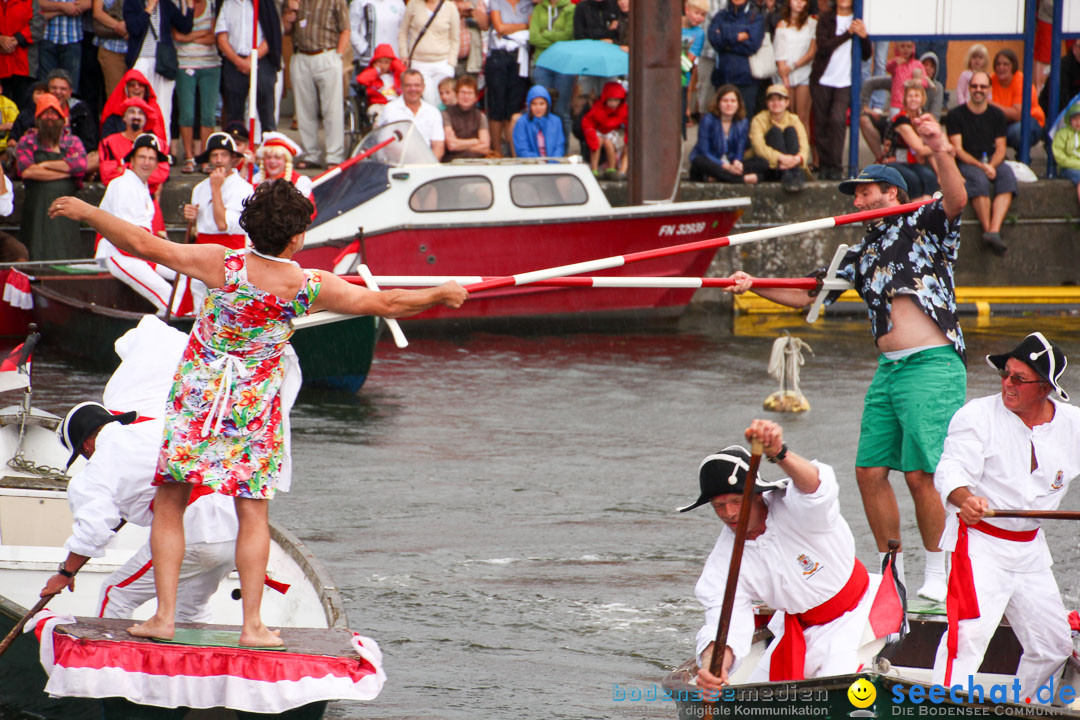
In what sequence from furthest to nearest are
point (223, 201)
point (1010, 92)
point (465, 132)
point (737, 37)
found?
point (1010, 92), point (737, 37), point (465, 132), point (223, 201)

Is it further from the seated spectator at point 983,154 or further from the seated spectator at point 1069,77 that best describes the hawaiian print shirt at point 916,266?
the seated spectator at point 1069,77

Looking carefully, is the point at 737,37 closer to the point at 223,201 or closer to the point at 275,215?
the point at 223,201

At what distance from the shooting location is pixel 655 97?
1588cm

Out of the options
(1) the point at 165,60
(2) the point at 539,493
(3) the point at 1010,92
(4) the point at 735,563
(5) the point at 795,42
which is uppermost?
(5) the point at 795,42

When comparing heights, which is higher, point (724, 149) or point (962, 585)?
point (724, 149)

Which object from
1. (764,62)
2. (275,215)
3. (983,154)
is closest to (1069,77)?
(983,154)

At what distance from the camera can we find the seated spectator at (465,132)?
16.3 meters

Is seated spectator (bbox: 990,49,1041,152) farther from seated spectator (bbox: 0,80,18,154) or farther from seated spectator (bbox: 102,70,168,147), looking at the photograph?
seated spectator (bbox: 0,80,18,154)

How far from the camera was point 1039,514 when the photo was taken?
5.09 metres

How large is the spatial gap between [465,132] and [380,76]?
43.1 inches

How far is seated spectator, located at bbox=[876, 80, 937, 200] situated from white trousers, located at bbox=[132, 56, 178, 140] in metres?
7.57

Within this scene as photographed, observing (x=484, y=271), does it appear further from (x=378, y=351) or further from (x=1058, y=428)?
(x=1058, y=428)

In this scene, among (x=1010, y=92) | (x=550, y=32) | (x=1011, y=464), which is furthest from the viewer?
(x=1010, y=92)

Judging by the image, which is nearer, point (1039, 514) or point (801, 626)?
point (1039, 514)
